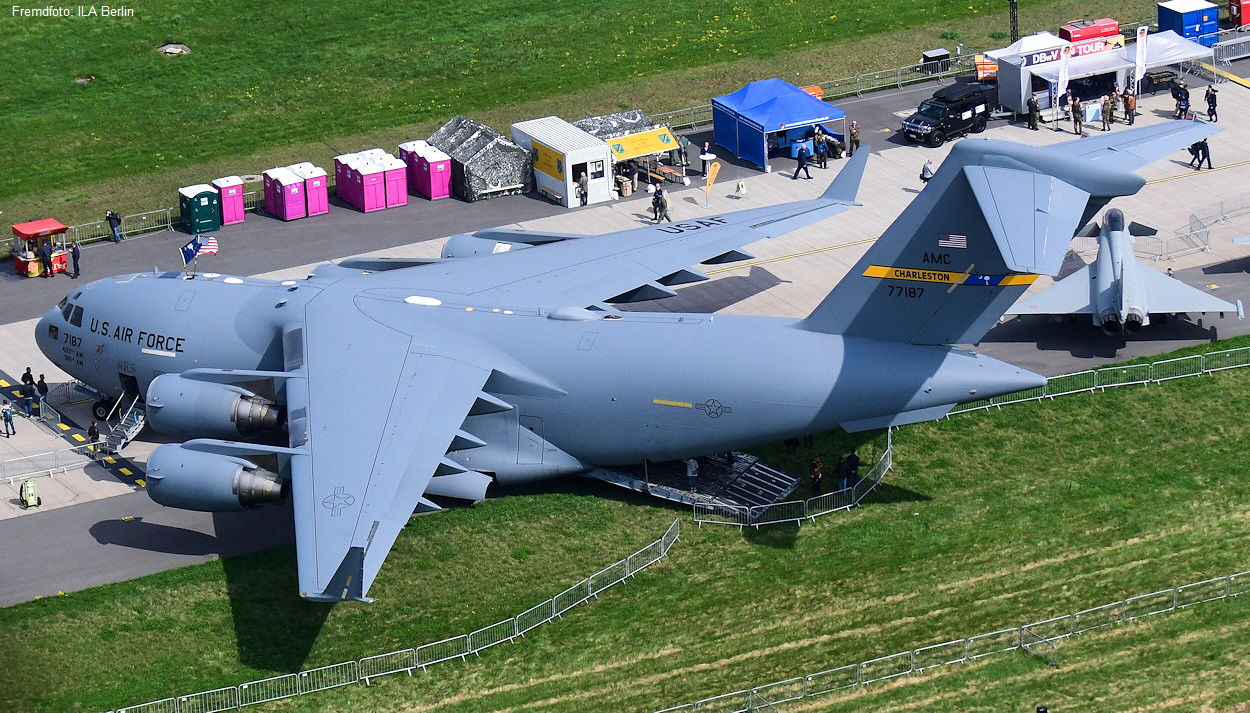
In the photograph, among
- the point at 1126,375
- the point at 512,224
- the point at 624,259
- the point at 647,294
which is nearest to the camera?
the point at 647,294

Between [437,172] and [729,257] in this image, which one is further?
[437,172]

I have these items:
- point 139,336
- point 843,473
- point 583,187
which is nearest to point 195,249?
point 139,336

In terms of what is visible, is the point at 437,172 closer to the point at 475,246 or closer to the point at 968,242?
the point at 475,246

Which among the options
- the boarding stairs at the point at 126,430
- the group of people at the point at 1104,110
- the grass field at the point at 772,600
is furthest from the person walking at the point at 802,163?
the boarding stairs at the point at 126,430

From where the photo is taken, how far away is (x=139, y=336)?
5659cm

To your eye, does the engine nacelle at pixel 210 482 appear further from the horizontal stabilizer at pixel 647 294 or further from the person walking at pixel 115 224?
the person walking at pixel 115 224

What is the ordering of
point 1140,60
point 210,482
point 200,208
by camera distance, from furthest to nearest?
point 1140,60, point 200,208, point 210,482

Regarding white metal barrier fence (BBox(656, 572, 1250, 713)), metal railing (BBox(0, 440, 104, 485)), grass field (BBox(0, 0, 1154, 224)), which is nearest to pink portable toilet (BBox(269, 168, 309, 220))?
grass field (BBox(0, 0, 1154, 224))

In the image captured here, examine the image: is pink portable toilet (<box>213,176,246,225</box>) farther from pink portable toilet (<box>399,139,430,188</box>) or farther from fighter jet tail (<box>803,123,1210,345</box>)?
fighter jet tail (<box>803,123,1210,345</box>)

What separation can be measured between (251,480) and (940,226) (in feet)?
69.9

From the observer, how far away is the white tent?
281ft

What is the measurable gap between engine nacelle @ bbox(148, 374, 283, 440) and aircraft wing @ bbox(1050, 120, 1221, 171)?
25.7 m

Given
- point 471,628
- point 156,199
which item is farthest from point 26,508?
→ point 156,199

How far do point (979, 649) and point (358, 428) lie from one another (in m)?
18.8
